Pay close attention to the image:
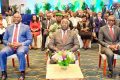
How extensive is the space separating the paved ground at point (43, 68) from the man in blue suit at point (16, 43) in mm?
380

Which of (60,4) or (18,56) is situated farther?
(60,4)

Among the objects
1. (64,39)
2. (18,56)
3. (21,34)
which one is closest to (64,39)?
(64,39)

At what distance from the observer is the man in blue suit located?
6164 mm

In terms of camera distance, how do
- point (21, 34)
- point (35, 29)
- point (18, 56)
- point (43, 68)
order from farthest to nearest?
point (35, 29)
point (43, 68)
point (21, 34)
point (18, 56)

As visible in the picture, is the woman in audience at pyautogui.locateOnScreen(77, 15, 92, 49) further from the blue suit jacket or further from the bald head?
the bald head

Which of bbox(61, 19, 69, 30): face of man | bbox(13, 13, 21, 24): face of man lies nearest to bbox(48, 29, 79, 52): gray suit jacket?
bbox(61, 19, 69, 30): face of man

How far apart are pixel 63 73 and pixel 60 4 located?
32.6ft

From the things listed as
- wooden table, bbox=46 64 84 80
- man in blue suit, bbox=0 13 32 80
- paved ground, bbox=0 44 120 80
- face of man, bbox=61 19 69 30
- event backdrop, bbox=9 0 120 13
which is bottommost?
paved ground, bbox=0 44 120 80

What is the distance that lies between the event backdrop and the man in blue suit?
25.5 ft

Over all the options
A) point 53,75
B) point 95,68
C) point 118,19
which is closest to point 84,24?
point 118,19

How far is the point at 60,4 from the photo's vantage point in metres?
14.6

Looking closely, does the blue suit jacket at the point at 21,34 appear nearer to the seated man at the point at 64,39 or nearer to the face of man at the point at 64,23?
the seated man at the point at 64,39

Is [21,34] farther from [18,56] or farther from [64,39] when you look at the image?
[64,39]

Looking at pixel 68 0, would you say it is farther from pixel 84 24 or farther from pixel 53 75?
pixel 53 75
